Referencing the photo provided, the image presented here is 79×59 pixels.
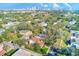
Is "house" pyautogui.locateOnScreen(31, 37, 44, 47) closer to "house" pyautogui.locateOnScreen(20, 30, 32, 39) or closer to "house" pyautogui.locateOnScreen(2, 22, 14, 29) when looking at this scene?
"house" pyautogui.locateOnScreen(20, 30, 32, 39)

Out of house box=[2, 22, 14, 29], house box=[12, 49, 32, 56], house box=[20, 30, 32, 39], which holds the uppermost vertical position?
house box=[2, 22, 14, 29]

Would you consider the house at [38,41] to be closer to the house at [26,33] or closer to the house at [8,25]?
the house at [26,33]

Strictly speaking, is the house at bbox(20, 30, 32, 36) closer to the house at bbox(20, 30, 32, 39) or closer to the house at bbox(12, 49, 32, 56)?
the house at bbox(20, 30, 32, 39)

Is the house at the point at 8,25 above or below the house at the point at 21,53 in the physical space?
above

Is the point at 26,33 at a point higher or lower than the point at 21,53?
higher

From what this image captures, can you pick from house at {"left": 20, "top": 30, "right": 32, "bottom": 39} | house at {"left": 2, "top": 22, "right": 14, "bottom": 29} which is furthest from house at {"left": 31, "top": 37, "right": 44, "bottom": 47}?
house at {"left": 2, "top": 22, "right": 14, "bottom": 29}

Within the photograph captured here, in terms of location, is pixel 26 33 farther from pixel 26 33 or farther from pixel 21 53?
pixel 21 53

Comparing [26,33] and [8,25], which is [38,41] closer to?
[26,33]

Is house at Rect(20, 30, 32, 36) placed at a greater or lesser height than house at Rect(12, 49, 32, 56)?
greater

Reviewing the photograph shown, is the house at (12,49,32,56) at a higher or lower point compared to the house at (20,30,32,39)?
lower

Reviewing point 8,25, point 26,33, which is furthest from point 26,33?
point 8,25

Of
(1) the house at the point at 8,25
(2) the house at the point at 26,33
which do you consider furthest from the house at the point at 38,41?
(1) the house at the point at 8,25
